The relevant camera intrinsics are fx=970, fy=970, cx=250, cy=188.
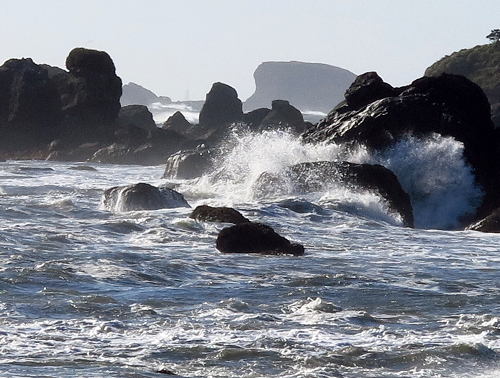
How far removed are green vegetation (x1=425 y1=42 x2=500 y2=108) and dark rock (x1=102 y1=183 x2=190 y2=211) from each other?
5194 centimetres

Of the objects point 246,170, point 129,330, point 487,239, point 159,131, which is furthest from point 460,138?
point 159,131

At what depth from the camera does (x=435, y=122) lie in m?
22.8

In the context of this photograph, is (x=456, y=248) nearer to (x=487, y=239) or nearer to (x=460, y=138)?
(x=487, y=239)

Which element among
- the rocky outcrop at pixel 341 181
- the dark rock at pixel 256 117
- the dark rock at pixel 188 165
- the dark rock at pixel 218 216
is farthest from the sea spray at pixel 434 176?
the dark rock at pixel 256 117

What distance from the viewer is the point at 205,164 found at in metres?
32.7

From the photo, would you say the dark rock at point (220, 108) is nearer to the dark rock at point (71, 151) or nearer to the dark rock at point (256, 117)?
the dark rock at point (256, 117)

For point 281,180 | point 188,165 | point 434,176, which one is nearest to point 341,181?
point 281,180

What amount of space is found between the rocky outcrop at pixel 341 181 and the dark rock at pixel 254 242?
6.37m

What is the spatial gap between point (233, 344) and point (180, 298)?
6.75 feet

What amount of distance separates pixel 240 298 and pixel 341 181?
36.6ft

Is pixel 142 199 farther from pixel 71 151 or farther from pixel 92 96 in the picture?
pixel 92 96

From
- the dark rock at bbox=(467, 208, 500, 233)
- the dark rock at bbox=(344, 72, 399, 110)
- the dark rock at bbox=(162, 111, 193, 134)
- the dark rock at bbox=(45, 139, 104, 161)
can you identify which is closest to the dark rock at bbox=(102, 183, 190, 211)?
the dark rock at bbox=(467, 208, 500, 233)

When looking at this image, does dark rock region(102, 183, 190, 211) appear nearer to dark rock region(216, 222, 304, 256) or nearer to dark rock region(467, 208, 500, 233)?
dark rock region(216, 222, 304, 256)

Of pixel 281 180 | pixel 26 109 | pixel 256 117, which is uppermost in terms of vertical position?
pixel 256 117
